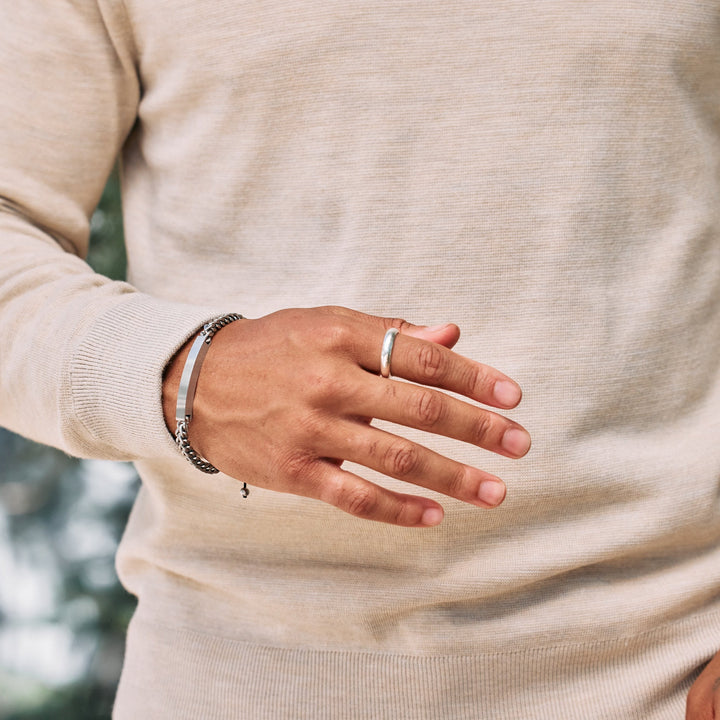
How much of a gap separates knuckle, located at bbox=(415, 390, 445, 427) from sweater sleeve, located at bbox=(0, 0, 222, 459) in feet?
0.78

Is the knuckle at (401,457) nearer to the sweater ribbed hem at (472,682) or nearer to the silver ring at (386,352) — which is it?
the silver ring at (386,352)

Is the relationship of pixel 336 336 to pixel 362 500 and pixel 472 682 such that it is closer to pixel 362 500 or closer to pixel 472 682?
pixel 362 500

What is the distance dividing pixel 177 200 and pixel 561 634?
67 centimetres

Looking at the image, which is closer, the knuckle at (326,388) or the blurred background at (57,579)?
the knuckle at (326,388)

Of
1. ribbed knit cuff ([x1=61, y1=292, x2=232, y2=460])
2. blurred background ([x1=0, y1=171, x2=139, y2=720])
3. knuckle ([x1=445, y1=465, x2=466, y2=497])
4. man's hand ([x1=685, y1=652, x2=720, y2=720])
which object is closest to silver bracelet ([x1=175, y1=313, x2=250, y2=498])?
ribbed knit cuff ([x1=61, y1=292, x2=232, y2=460])

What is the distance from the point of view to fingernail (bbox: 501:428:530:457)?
591 millimetres

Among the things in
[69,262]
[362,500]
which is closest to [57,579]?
[69,262]

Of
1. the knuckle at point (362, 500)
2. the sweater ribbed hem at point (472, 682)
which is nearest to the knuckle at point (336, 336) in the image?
the knuckle at point (362, 500)

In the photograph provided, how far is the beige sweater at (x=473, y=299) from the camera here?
0.83 meters

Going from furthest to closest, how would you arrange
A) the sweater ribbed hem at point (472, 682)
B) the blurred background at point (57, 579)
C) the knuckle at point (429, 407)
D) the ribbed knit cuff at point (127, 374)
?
the blurred background at point (57, 579) → the sweater ribbed hem at point (472, 682) → the ribbed knit cuff at point (127, 374) → the knuckle at point (429, 407)

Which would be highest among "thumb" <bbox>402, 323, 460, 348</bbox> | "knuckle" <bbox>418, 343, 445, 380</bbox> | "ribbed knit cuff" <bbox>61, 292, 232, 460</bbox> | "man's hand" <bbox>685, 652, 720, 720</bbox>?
"knuckle" <bbox>418, 343, 445, 380</bbox>

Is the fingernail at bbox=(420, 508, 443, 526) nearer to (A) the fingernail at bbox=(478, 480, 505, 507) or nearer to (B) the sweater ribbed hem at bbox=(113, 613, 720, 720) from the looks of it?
(A) the fingernail at bbox=(478, 480, 505, 507)

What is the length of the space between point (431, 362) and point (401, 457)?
0.08m

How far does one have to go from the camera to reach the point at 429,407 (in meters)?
0.59
